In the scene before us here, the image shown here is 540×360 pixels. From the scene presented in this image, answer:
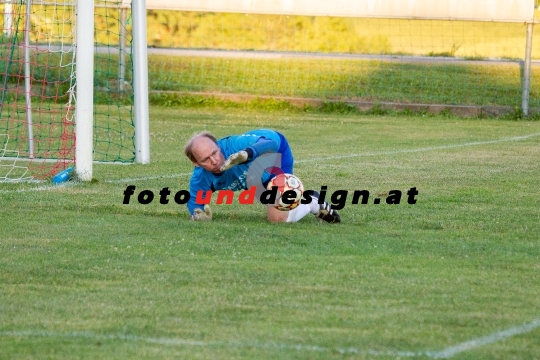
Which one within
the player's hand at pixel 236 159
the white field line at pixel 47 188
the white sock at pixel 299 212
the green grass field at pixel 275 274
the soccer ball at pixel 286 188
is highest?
the player's hand at pixel 236 159

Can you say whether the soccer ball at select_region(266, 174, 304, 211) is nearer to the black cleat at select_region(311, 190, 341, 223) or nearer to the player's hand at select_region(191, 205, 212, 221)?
the black cleat at select_region(311, 190, 341, 223)

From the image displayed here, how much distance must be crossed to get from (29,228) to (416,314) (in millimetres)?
3408

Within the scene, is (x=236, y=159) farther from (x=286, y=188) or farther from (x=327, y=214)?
(x=327, y=214)

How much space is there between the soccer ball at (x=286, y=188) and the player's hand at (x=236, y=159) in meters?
0.48

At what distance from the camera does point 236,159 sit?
7.23m

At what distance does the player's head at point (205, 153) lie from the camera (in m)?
7.45

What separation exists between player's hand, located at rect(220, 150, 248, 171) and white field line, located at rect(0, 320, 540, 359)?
259 centimetres

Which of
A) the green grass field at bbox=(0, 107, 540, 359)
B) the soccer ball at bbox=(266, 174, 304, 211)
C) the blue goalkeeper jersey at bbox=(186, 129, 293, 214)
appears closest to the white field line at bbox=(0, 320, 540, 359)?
the green grass field at bbox=(0, 107, 540, 359)

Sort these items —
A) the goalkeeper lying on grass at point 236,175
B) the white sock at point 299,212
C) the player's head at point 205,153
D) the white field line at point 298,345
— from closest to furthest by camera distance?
1. the white field line at point 298,345
2. the player's head at point 205,153
3. the goalkeeper lying on grass at point 236,175
4. the white sock at point 299,212

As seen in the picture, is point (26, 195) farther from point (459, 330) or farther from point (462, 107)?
point (462, 107)

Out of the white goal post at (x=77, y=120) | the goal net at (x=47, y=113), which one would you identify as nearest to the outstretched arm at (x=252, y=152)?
the white goal post at (x=77, y=120)

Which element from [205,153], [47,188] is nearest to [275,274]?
[205,153]

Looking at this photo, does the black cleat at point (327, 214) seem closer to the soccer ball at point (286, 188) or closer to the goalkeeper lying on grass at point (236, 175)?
the goalkeeper lying on grass at point (236, 175)

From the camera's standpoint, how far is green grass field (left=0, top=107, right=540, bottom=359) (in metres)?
4.69
